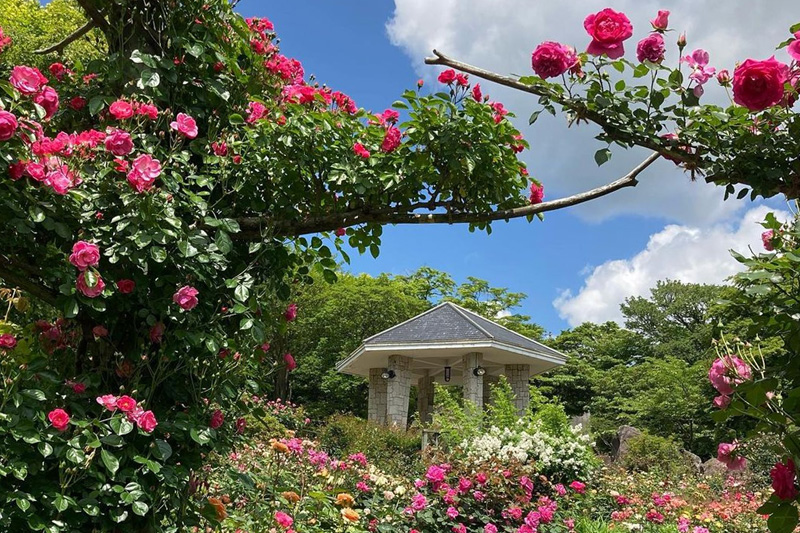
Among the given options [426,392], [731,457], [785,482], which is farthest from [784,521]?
[426,392]

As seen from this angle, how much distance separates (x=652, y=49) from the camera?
89.9 inches

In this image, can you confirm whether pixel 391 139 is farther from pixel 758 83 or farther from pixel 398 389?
pixel 398 389

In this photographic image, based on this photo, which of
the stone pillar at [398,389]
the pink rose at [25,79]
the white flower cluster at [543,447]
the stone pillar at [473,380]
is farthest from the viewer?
the stone pillar at [398,389]

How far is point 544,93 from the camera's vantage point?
7.95 feet

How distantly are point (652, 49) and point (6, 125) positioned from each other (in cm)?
232

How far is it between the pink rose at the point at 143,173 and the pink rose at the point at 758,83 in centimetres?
210

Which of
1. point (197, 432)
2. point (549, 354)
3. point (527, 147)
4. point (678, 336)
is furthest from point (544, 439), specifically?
point (678, 336)

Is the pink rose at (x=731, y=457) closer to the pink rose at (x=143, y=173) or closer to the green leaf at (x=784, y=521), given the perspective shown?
the green leaf at (x=784, y=521)

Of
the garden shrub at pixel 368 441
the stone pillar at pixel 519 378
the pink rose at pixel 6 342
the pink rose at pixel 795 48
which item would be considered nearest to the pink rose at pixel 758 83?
the pink rose at pixel 795 48

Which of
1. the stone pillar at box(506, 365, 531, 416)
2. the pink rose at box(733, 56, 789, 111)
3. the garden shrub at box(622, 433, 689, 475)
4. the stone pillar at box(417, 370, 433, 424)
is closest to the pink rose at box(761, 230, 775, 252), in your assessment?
the pink rose at box(733, 56, 789, 111)

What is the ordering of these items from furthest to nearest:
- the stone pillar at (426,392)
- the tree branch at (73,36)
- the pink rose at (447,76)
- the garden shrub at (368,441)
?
1. the stone pillar at (426,392)
2. the garden shrub at (368,441)
3. the tree branch at (73,36)
4. the pink rose at (447,76)

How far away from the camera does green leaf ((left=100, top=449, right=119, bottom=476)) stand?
7.80ft

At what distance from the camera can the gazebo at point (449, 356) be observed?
44.9 ft

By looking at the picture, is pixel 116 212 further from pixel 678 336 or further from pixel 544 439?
pixel 678 336
